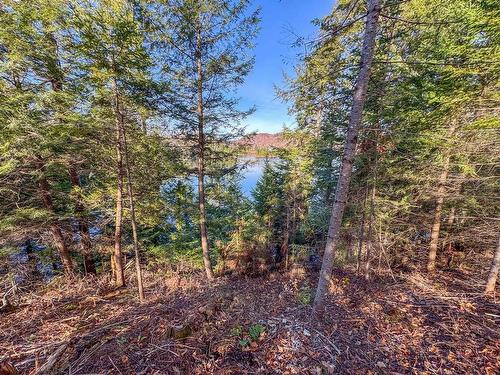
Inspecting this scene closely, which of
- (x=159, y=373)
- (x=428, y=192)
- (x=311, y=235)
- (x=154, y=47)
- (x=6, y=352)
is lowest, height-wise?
(x=311, y=235)

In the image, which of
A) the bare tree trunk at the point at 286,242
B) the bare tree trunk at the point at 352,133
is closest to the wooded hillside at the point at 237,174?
the bare tree trunk at the point at 352,133

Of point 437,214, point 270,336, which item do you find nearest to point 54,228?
point 270,336

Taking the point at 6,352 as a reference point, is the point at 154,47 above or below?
above

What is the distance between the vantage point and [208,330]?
3.75 m

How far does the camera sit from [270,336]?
375 cm

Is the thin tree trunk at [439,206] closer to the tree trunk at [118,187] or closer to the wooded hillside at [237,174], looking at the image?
the wooded hillside at [237,174]

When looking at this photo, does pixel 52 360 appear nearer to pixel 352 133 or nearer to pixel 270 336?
pixel 270 336

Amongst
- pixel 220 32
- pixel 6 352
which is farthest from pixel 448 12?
pixel 6 352

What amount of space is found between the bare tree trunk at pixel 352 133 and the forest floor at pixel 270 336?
A: 988 mm

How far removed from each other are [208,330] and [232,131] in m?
6.56

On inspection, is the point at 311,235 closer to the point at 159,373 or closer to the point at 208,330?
the point at 208,330

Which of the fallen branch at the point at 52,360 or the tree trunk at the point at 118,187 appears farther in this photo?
the tree trunk at the point at 118,187

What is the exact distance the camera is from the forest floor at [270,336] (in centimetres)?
316

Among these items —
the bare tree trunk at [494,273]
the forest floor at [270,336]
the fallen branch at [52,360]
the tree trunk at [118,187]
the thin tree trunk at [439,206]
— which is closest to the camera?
the fallen branch at [52,360]
